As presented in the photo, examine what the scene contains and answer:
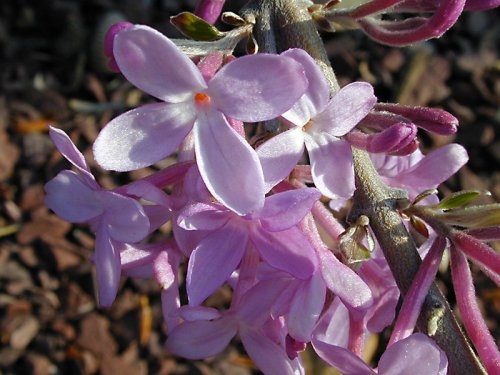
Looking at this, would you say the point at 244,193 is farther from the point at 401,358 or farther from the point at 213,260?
the point at 401,358

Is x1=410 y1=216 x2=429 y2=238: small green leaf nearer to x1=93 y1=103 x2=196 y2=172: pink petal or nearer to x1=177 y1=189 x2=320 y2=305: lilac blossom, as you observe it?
x1=177 y1=189 x2=320 y2=305: lilac blossom

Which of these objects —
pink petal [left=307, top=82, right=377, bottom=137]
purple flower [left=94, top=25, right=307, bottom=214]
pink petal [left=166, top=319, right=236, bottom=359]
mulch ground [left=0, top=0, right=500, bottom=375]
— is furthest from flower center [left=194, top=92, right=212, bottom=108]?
mulch ground [left=0, top=0, right=500, bottom=375]

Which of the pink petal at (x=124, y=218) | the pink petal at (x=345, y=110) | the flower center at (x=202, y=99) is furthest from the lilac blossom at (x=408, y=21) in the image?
the pink petal at (x=124, y=218)

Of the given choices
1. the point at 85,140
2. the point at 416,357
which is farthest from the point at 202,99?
the point at 85,140

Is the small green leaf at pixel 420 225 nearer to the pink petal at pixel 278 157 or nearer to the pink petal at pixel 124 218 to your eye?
the pink petal at pixel 278 157

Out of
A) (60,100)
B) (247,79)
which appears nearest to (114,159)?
(247,79)

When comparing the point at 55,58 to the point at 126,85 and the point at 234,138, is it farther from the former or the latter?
the point at 234,138

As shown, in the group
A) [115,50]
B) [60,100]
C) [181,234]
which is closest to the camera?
[115,50]
